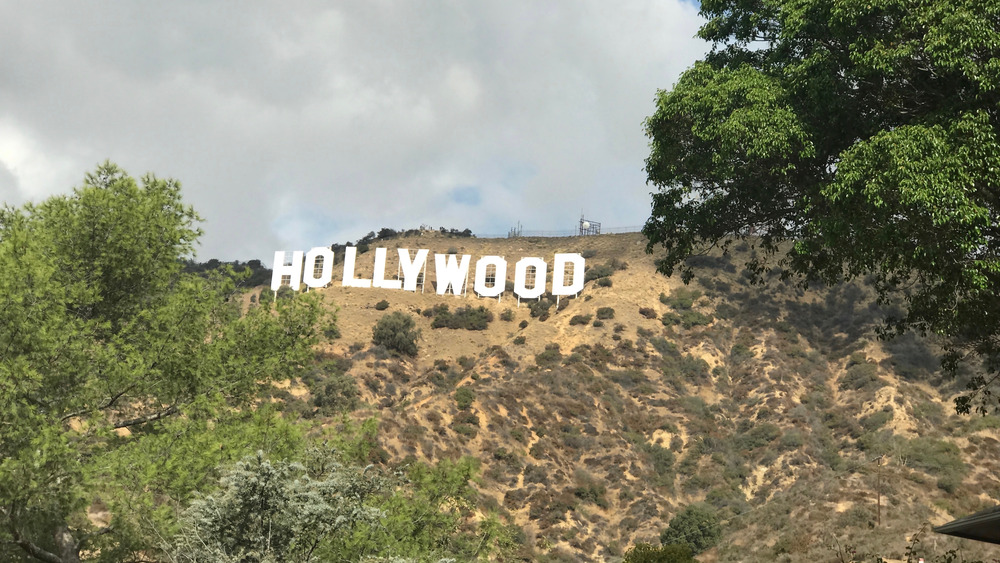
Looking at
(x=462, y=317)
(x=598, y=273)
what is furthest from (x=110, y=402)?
(x=598, y=273)

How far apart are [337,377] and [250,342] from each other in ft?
178

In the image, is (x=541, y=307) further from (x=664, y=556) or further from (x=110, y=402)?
(x=110, y=402)

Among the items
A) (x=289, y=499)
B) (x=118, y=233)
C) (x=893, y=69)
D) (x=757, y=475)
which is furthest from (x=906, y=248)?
(x=757, y=475)

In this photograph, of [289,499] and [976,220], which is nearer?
[289,499]

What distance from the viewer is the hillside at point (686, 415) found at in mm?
50406

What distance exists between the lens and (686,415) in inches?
2783

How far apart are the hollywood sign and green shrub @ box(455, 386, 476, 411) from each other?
71.3 feet

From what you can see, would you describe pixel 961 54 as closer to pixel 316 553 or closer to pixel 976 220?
pixel 976 220

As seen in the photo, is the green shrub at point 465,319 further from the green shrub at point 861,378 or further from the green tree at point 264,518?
the green tree at point 264,518

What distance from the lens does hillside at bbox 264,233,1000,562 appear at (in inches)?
1984

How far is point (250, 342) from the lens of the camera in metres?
20.4

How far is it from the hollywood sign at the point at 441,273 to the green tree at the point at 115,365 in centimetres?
6771

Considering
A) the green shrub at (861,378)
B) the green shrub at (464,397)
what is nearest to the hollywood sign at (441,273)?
the green shrub at (464,397)

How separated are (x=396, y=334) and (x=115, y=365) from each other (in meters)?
70.4
